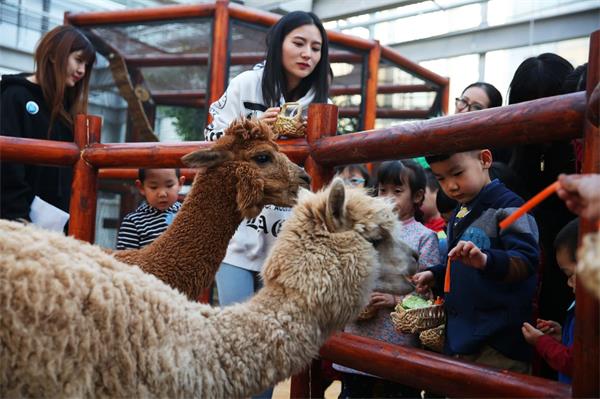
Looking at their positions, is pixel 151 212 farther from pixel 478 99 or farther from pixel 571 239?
pixel 571 239

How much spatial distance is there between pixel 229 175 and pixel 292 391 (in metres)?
0.93

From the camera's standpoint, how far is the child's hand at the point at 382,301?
2.69 metres

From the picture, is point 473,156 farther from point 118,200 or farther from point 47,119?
point 118,200

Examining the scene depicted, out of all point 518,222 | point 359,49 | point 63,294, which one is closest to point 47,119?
point 63,294

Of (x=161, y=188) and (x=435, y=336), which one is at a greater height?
(x=161, y=188)

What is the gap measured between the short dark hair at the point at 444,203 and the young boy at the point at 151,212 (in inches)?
56.1

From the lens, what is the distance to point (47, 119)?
3654mm

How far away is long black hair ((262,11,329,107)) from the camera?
314 centimetres

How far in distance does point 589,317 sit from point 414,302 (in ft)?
3.17

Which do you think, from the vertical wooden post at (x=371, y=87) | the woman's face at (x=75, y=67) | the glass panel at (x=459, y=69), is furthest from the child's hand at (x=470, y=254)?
the glass panel at (x=459, y=69)

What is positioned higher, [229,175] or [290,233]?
[229,175]

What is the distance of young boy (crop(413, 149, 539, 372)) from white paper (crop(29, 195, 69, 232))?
1971 millimetres

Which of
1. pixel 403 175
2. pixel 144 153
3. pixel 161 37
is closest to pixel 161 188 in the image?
pixel 144 153

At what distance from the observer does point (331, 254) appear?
76.4 inches
